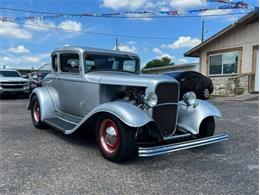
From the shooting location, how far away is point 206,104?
544cm

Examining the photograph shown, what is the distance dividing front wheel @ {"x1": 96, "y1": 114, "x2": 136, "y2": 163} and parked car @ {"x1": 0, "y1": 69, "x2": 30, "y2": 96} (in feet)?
39.2

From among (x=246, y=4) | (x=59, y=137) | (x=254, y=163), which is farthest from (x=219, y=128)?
(x=246, y=4)

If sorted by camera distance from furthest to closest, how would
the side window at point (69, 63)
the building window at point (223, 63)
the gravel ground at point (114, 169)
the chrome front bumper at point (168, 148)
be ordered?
1. the building window at point (223, 63)
2. the side window at point (69, 63)
3. the chrome front bumper at point (168, 148)
4. the gravel ground at point (114, 169)

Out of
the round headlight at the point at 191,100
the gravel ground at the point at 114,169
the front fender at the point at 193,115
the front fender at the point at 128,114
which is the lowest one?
the gravel ground at the point at 114,169

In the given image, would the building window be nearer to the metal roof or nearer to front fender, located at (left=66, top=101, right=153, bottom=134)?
the metal roof

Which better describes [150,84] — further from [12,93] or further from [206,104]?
[12,93]

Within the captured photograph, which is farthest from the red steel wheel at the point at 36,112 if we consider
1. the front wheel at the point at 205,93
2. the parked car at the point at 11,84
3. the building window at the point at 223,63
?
the building window at the point at 223,63

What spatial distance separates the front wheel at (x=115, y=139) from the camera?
13.7ft

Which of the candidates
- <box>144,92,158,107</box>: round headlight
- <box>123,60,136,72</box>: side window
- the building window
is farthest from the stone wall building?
<box>144,92,158,107</box>: round headlight

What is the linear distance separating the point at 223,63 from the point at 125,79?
14.3 m

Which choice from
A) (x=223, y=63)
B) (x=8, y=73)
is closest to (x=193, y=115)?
(x=223, y=63)

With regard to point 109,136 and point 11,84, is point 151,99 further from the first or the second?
point 11,84

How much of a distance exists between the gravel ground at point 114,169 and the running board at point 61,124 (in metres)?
0.30

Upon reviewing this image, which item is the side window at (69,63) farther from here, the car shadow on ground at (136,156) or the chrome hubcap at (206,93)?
the chrome hubcap at (206,93)
